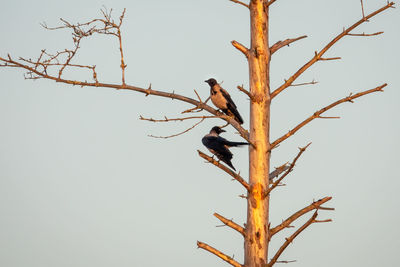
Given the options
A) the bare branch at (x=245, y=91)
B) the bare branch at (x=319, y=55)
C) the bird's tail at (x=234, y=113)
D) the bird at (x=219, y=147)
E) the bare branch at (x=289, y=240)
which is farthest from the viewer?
the bird's tail at (x=234, y=113)

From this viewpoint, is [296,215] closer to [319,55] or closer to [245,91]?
[245,91]

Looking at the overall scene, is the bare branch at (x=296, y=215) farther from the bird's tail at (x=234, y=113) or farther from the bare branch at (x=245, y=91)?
the bird's tail at (x=234, y=113)

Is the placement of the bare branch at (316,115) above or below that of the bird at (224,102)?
below

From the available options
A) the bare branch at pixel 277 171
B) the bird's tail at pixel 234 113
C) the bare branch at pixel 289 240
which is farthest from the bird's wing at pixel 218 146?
the bare branch at pixel 289 240

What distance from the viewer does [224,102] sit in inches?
370

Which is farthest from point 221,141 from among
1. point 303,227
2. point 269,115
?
point 303,227

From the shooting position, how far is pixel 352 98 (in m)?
6.16

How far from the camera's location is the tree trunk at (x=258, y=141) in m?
5.96

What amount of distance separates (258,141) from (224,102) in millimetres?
3264

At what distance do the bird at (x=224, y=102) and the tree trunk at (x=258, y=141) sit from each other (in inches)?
107

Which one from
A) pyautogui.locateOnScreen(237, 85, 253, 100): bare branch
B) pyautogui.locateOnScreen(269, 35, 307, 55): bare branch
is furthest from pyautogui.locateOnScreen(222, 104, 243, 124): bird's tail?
pyautogui.locateOnScreen(237, 85, 253, 100): bare branch

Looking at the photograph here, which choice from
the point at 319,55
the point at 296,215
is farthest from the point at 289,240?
the point at 319,55

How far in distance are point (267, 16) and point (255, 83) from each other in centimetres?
76

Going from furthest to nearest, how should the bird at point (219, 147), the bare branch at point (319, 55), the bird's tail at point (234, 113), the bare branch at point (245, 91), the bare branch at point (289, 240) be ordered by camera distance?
1. the bird's tail at point (234, 113)
2. the bird at point (219, 147)
3. the bare branch at point (319, 55)
4. the bare branch at point (245, 91)
5. the bare branch at point (289, 240)
